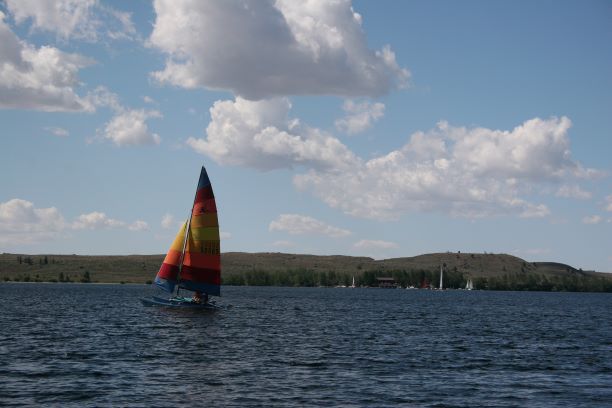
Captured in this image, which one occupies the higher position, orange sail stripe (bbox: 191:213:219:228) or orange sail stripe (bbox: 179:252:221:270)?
orange sail stripe (bbox: 191:213:219:228)

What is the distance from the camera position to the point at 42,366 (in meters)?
58.3

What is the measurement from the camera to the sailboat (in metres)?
119

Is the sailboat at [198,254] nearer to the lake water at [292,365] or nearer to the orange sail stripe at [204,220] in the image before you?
the orange sail stripe at [204,220]

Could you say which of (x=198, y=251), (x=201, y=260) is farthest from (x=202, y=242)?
(x=201, y=260)

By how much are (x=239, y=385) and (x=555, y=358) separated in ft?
108

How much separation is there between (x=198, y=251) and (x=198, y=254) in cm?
45

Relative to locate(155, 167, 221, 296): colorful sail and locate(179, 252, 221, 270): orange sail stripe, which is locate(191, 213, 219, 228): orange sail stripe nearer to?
locate(155, 167, 221, 296): colorful sail

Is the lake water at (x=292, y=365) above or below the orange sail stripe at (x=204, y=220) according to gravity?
below

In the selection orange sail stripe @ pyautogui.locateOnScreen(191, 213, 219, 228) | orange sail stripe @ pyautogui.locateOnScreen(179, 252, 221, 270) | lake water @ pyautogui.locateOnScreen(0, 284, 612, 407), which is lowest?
lake water @ pyautogui.locateOnScreen(0, 284, 612, 407)

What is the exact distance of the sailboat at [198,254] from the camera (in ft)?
390

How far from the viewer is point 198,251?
391 ft

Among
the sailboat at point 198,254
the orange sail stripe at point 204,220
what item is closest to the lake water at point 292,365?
the sailboat at point 198,254

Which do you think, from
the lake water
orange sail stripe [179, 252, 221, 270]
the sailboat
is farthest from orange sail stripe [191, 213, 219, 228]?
the lake water

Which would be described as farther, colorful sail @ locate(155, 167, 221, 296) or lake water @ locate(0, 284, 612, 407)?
colorful sail @ locate(155, 167, 221, 296)
